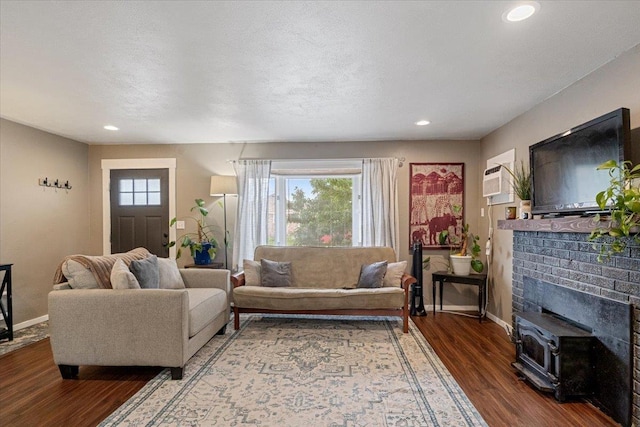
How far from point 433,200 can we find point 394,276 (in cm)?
134

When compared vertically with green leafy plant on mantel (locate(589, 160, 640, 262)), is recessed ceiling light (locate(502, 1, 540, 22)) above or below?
above

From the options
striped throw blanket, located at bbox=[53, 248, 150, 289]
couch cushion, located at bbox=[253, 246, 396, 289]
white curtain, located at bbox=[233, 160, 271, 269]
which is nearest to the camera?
striped throw blanket, located at bbox=[53, 248, 150, 289]

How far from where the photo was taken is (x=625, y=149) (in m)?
1.88

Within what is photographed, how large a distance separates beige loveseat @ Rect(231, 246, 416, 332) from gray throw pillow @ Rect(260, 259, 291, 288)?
70 millimetres

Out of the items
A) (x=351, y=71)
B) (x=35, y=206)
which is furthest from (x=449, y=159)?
(x=35, y=206)

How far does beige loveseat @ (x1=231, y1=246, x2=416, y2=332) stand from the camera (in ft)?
11.5

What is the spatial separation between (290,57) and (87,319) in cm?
242

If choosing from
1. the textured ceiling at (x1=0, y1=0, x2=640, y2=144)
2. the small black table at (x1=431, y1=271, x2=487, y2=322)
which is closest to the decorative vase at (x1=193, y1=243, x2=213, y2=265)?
the textured ceiling at (x1=0, y1=0, x2=640, y2=144)

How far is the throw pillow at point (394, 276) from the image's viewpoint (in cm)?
375

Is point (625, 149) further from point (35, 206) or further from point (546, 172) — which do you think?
point (35, 206)

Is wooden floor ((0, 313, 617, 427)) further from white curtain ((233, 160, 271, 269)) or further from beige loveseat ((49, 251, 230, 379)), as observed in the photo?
white curtain ((233, 160, 271, 269))

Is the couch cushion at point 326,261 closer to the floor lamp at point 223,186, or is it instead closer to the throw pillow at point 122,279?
the floor lamp at point 223,186


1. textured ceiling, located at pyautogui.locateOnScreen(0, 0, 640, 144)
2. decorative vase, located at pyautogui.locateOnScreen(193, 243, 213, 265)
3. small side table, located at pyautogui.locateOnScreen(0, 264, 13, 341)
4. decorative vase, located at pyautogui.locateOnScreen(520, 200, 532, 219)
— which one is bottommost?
small side table, located at pyautogui.locateOnScreen(0, 264, 13, 341)

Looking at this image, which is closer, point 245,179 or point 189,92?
point 189,92
